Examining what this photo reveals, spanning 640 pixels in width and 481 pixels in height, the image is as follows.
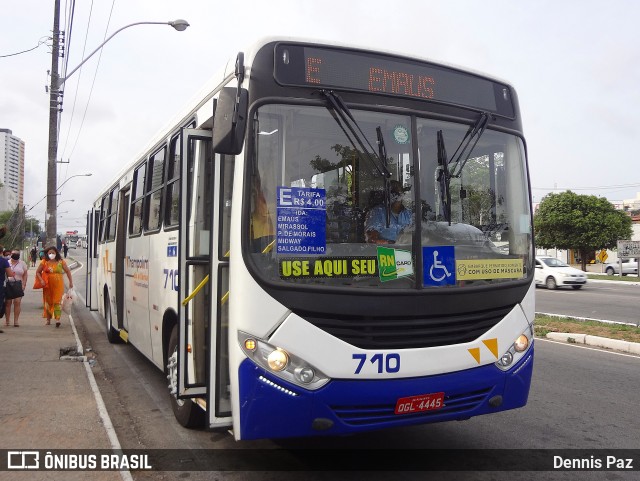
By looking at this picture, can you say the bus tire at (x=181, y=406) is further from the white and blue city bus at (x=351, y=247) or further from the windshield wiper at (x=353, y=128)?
the windshield wiper at (x=353, y=128)

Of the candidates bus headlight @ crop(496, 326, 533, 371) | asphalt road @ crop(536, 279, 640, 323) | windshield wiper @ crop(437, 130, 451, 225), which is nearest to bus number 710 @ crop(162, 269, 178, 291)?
windshield wiper @ crop(437, 130, 451, 225)

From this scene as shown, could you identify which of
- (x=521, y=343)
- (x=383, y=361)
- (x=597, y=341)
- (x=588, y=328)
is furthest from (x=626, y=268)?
(x=383, y=361)

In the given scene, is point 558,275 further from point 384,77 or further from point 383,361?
point 383,361

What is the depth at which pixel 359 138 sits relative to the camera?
13.7 ft

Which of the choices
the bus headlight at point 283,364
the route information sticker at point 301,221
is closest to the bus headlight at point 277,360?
the bus headlight at point 283,364

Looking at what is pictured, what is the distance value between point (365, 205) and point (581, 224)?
42.5 m

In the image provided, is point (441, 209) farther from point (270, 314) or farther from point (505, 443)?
point (505, 443)

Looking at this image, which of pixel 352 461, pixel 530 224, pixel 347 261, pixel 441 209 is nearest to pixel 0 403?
pixel 352 461

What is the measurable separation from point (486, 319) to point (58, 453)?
12.0ft

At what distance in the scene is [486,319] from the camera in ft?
14.4

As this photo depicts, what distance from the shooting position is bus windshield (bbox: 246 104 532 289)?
3.94m

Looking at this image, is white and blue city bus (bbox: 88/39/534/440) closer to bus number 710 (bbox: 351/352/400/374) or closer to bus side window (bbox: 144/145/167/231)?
bus number 710 (bbox: 351/352/400/374)

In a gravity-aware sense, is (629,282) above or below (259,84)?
below

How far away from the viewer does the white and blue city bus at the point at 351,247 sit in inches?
150
